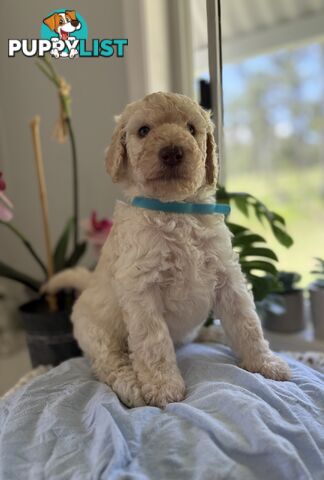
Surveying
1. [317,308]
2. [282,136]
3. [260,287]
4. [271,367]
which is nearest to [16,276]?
[260,287]

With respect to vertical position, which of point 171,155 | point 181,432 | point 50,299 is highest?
point 171,155

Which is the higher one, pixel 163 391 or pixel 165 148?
pixel 165 148

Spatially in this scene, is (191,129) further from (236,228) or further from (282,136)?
(282,136)

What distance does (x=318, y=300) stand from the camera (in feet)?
4.55

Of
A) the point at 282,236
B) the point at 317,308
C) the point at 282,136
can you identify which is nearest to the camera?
the point at 282,236

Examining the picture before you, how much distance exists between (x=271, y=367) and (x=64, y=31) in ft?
2.95

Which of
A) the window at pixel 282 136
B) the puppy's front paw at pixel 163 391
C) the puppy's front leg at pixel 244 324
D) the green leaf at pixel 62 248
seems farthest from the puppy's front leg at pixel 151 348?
the window at pixel 282 136

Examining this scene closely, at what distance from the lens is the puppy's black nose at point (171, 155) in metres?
0.77

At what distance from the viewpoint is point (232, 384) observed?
82 centimetres

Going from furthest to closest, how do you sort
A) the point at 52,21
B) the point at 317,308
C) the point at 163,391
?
the point at 317,308 < the point at 52,21 < the point at 163,391

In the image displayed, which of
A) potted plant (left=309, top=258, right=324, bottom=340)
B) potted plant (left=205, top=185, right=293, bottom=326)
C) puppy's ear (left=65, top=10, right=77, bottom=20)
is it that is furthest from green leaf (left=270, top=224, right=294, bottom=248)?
puppy's ear (left=65, top=10, right=77, bottom=20)

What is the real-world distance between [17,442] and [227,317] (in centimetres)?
46

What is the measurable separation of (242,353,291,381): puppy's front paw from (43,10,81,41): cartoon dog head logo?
85 centimetres

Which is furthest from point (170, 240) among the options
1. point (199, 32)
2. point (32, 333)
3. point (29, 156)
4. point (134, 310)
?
point (29, 156)
